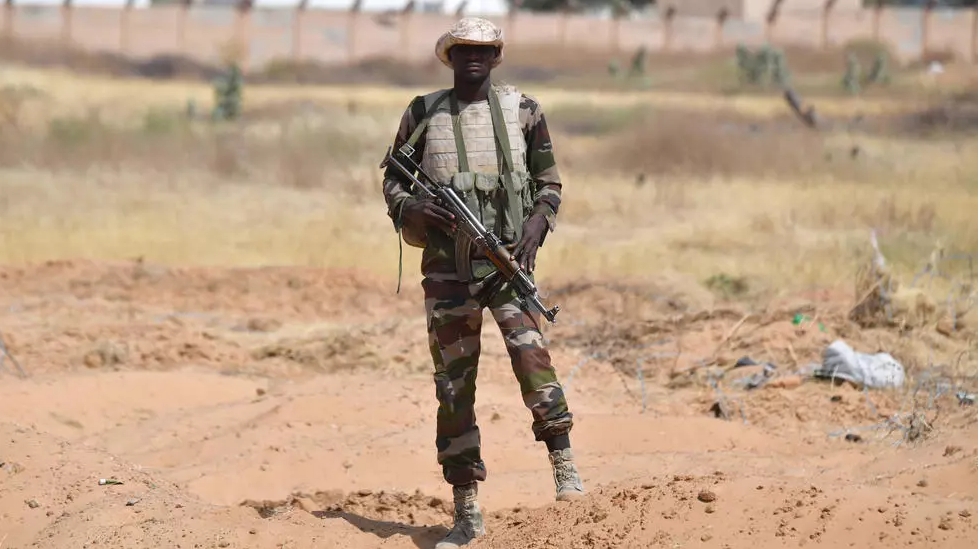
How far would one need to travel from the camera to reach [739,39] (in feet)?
149

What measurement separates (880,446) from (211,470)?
10.4 ft

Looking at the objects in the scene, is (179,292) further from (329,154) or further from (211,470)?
(329,154)

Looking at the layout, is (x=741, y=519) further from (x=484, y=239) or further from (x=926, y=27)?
(x=926, y=27)

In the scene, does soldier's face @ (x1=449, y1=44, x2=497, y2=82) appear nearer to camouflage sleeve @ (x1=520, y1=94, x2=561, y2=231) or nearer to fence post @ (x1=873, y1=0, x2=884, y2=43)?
camouflage sleeve @ (x1=520, y1=94, x2=561, y2=231)

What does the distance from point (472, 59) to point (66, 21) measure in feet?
115

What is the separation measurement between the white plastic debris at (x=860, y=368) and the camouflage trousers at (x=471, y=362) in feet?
12.7

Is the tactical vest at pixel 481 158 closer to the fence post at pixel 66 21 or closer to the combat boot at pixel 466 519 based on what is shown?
the combat boot at pixel 466 519

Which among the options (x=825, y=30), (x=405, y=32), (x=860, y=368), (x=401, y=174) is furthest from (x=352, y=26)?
(x=401, y=174)

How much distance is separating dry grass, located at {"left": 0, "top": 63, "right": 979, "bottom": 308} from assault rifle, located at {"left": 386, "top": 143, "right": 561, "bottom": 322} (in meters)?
6.98

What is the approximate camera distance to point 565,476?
16.6ft

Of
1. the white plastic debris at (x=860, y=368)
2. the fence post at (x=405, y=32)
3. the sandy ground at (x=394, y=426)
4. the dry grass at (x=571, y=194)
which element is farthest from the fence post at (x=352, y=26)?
the white plastic debris at (x=860, y=368)

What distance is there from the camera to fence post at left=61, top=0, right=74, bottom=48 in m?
38.0

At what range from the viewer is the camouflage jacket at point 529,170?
201 inches

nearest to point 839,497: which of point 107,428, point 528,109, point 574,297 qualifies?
point 528,109
